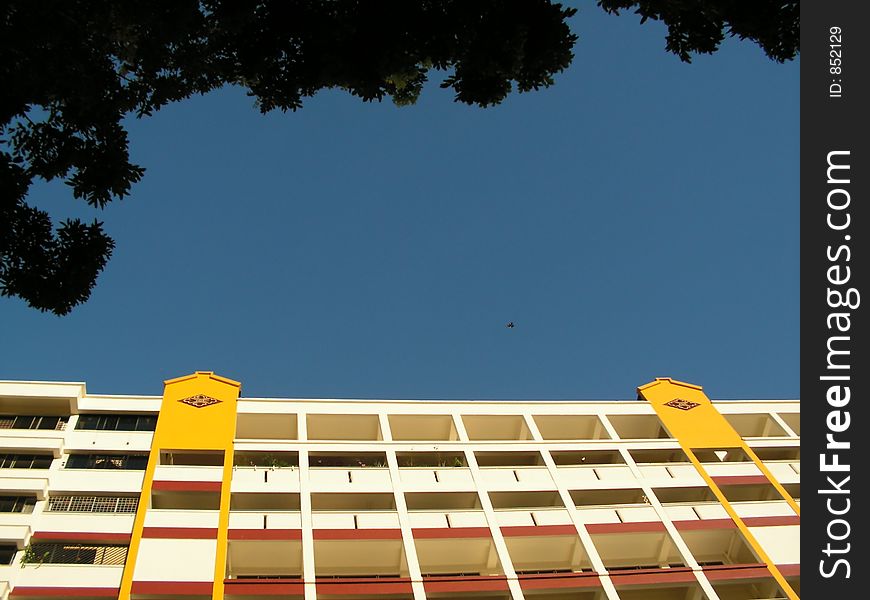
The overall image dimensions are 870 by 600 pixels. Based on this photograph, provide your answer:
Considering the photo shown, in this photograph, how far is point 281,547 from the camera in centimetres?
2542

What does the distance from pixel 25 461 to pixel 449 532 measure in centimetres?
1731

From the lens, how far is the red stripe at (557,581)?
24.5m

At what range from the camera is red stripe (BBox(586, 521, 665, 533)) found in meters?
27.5

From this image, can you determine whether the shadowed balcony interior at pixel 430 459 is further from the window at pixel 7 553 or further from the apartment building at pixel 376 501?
the window at pixel 7 553

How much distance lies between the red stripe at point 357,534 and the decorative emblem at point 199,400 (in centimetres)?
932

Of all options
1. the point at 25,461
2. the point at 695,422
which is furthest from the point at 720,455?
the point at 25,461

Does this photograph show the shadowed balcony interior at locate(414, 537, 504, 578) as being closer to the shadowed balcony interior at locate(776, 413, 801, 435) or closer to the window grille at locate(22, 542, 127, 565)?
the window grille at locate(22, 542, 127, 565)

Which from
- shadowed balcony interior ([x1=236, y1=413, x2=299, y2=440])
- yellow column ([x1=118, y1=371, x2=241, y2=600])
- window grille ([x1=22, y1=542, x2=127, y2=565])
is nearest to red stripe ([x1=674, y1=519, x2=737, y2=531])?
shadowed balcony interior ([x1=236, y1=413, x2=299, y2=440])

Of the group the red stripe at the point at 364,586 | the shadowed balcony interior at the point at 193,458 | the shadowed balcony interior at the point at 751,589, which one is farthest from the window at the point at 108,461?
the shadowed balcony interior at the point at 751,589

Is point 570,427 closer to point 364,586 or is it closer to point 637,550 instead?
point 637,550

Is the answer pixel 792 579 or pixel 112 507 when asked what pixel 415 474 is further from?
pixel 792 579

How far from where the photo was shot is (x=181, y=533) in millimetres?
24734
